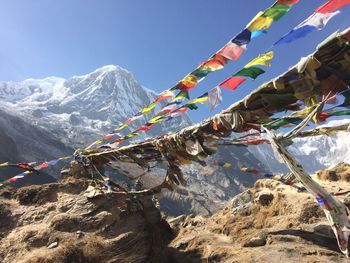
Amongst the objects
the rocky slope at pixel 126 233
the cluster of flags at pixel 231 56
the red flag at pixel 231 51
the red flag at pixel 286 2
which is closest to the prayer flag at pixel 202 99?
the cluster of flags at pixel 231 56

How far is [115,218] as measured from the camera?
9.84 m

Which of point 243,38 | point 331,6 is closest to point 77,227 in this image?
point 243,38

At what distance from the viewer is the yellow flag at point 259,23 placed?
5.60 m

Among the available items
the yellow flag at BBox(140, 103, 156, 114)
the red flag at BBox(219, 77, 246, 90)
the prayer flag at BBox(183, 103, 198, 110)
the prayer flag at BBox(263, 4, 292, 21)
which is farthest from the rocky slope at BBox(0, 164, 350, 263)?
the prayer flag at BBox(263, 4, 292, 21)

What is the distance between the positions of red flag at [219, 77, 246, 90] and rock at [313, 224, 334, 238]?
5.90 meters

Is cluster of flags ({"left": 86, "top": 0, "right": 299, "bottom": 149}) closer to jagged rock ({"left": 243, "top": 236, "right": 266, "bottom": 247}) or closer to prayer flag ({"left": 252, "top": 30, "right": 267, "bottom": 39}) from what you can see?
prayer flag ({"left": 252, "top": 30, "right": 267, "bottom": 39})

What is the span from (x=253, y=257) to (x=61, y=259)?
14.9 feet

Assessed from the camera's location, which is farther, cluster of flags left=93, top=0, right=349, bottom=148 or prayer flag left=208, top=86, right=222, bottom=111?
prayer flag left=208, top=86, right=222, bottom=111

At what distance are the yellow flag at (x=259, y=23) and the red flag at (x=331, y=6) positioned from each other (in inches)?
36.8

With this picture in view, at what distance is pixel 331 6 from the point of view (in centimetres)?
462

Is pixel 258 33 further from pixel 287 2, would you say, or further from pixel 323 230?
pixel 323 230

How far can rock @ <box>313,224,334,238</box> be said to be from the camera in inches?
379

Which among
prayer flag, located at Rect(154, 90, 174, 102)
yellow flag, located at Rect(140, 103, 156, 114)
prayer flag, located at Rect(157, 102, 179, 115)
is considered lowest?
prayer flag, located at Rect(157, 102, 179, 115)

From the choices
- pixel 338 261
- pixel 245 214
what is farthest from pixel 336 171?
pixel 338 261
